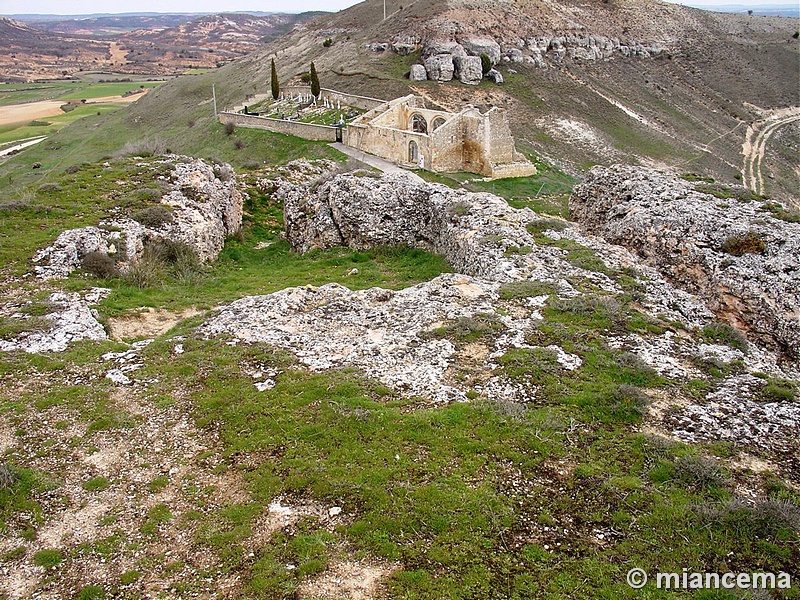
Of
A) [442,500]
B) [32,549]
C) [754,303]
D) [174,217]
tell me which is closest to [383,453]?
[442,500]

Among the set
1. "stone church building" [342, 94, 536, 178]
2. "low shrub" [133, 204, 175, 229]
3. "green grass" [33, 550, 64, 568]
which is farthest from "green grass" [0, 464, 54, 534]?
"stone church building" [342, 94, 536, 178]

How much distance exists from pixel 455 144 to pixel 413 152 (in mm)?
3587

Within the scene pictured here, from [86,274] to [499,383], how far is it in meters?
13.4

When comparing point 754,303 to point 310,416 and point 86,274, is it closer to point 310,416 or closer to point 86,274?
point 310,416

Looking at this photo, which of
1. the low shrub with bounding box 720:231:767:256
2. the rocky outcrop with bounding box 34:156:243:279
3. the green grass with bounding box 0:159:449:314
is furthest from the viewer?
the rocky outcrop with bounding box 34:156:243:279

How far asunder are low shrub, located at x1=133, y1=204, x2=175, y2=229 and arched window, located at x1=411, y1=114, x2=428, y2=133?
107 ft

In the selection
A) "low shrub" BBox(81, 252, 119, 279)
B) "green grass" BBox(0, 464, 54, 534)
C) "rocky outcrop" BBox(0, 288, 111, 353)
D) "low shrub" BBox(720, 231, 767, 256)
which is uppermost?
"low shrub" BBox(720, 231, 767, 256)

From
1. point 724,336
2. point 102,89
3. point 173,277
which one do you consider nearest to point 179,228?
point 173,277

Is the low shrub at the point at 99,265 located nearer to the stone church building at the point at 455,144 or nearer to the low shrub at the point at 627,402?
the low shrub at the point at 627,402

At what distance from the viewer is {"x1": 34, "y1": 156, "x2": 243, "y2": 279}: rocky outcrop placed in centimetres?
1691

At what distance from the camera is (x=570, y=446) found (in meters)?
9.45

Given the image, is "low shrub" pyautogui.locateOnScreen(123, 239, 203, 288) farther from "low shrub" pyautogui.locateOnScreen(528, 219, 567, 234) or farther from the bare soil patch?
"low shrub" pyautogui.locateOnScreen(528, 219, 567, 234)

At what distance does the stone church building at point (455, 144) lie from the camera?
134 ft

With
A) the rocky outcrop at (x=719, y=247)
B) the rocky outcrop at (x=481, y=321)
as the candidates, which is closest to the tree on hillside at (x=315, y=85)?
the rocky outcrop at (x=481, y=321)
